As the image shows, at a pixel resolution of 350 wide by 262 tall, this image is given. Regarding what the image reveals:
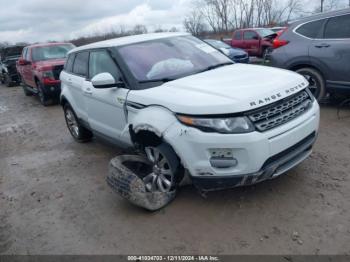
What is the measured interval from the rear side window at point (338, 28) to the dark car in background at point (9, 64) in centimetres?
1464

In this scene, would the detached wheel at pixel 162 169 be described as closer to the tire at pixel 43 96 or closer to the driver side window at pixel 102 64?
the driver side window at pixel 102 64

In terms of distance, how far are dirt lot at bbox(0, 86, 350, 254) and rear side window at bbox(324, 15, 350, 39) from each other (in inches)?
79.3

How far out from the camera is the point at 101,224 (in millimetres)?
3475

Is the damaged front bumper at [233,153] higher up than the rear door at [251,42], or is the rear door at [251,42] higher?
the damaged front bumper at [233,153]

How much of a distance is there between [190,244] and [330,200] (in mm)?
1500

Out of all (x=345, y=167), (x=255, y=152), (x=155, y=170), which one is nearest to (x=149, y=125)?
(x=155, y=170)

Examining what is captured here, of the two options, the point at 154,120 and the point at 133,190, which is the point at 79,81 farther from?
the point at 133,190

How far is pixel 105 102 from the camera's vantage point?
4.34 meters

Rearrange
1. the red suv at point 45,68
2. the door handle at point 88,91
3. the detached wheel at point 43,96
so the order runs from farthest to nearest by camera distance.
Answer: the detached wheel at point 43,96, the red suv at point 45,68, the door handle at point 88,91

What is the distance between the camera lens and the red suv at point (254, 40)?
16.2m

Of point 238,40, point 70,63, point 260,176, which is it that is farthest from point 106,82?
point 238,40

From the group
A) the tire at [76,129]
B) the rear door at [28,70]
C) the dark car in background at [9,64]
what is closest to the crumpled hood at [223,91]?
the tire at [76,129]

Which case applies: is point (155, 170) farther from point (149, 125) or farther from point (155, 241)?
point (155, 241)

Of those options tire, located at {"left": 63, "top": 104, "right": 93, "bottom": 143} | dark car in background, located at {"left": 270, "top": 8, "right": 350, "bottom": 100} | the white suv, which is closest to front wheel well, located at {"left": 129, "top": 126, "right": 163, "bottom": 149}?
the white suv
